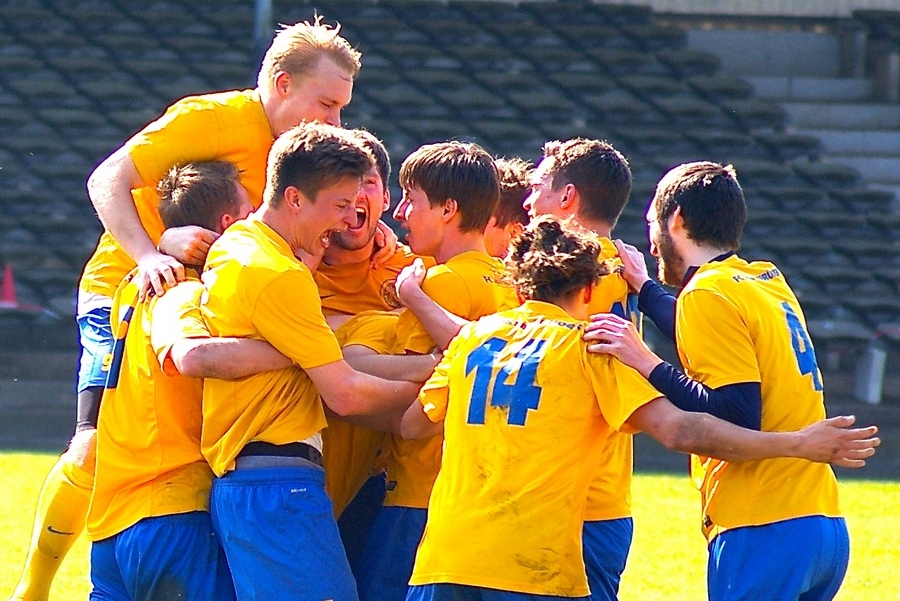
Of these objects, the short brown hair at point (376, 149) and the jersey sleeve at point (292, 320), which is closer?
the jersey sleeve at point (292, 320)

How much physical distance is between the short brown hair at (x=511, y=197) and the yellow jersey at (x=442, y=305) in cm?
54

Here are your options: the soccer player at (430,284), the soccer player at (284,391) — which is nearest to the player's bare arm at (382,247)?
the soccer player at (430,284)

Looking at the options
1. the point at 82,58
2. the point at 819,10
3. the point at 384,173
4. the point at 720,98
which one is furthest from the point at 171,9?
the point at 384,173

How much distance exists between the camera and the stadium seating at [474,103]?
49.9 feet

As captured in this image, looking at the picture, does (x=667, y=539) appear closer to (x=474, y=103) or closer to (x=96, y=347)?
(x=96, y=347)

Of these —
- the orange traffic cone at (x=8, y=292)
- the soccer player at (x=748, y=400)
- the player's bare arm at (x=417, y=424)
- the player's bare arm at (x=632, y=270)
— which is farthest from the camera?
the orange traffic cone at (x=8, y=292)

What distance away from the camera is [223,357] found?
11.5 feet

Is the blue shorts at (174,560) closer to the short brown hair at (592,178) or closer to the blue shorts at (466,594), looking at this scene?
the blue shorts at (466,594)

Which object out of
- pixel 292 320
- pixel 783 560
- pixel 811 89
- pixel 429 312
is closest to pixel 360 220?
pixel 429 312

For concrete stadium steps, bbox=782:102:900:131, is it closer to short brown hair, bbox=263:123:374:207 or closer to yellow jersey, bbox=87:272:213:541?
short brown hair, bbox=263:123:374:207

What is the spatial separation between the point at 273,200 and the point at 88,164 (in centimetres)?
1234

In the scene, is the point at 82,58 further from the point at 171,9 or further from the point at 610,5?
the point at 610,5

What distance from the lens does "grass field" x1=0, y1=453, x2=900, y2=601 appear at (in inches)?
260

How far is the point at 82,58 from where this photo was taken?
635 inches
